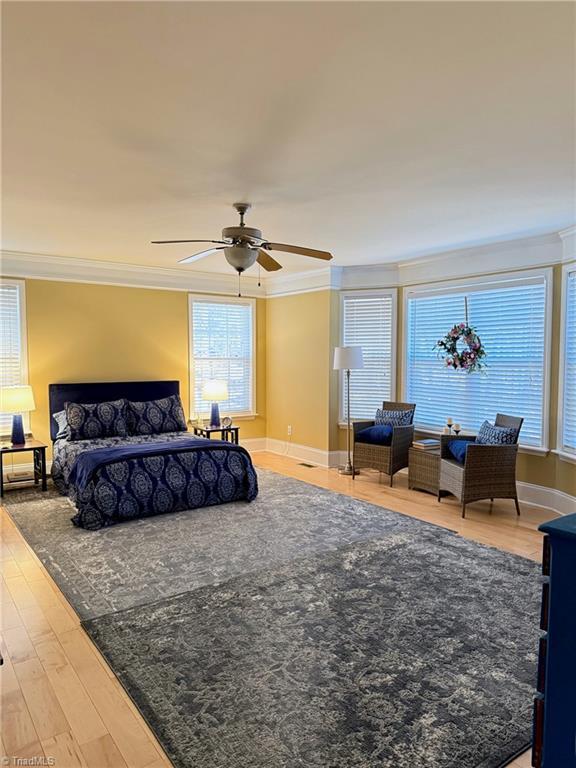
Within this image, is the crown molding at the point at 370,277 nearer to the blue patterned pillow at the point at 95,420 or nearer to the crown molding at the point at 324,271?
the crown molding at the point at 324,271

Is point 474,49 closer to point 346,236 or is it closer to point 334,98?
point 334,98

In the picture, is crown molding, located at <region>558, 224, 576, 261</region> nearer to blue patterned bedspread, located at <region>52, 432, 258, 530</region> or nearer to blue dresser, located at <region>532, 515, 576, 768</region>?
blue patterned bedspread, located at <region>52, 432, 258, 530</region>

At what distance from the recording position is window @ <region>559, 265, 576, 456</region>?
473cm

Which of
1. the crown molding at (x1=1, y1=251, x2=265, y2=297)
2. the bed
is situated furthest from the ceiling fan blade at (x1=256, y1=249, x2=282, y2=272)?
the crown molding at (x1=1, y1=251, x2=265, y2=297)

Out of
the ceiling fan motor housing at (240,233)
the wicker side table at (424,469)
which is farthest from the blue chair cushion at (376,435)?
the ceiling fan motor housing at (240,233)

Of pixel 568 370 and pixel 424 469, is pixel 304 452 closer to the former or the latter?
pixel 424 469

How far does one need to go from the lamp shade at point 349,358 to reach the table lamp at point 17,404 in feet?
11.7

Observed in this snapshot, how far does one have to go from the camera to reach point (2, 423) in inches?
231

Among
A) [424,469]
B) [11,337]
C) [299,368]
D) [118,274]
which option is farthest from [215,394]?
[424,469]

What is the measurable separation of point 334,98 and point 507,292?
376 cm

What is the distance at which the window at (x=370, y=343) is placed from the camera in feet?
21.9

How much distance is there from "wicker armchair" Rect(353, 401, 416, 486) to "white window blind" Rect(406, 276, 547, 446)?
431mm

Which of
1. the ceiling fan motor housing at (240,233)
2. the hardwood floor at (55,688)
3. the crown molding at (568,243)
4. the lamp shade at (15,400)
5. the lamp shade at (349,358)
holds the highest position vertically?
the crown molding at (568,243)

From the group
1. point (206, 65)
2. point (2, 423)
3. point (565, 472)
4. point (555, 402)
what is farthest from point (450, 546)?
point (2, 423)
